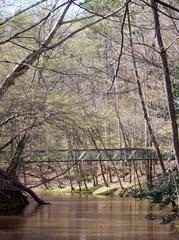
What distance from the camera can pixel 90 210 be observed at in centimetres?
1884

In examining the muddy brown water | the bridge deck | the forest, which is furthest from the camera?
the bridge deck

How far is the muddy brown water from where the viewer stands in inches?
467

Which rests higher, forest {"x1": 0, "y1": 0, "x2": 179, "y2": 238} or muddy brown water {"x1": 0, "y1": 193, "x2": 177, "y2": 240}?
forest {"x1": 0, "y1": 0, "x2": 179, "y2": 238}

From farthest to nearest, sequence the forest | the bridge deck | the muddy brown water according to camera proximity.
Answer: the bridge deck < the forest < the muddy brown water

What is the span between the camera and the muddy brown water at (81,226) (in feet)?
38.9

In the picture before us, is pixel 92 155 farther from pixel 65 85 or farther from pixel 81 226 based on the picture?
pixel 81 226

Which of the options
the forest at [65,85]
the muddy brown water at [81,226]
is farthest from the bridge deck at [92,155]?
the muddy brown water at [81,226]

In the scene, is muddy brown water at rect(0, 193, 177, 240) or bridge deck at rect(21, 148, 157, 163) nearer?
muddy brown water at rect(0, 193, 177, 240)

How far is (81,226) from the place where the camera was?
45.4 feet

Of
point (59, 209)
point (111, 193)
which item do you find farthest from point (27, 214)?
point (111, 193)

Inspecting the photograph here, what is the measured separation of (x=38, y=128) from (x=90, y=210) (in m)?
3.44

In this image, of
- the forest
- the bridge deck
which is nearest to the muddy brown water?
the forest

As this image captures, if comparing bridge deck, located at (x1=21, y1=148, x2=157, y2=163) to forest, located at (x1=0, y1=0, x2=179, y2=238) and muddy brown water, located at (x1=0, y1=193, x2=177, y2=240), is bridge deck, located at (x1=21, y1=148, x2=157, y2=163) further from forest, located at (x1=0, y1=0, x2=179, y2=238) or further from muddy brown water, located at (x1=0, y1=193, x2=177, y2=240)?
muddy brown water, located at (x1=0, y1=193, x2=177, y2=240)

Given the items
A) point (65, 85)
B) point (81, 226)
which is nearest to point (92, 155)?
point (65, 85)
